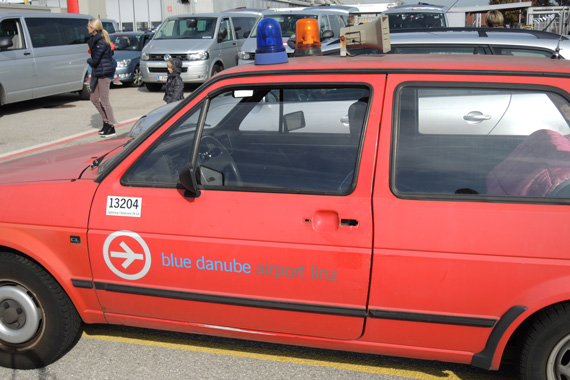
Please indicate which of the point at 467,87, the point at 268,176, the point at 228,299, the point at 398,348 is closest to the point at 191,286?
the point at 228,299

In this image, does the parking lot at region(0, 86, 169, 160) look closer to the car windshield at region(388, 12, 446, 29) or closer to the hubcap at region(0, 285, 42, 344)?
the car windshield at region(388, 12, 446, 29)

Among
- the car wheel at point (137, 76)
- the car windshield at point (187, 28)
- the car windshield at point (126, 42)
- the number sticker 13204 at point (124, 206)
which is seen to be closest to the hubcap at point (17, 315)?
the number sticker 13204 at point (124, 206)

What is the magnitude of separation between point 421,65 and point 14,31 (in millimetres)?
11283

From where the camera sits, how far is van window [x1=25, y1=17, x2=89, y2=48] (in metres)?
12.3

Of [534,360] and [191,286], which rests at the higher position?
[191,286]

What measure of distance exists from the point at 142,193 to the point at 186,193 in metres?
0.24

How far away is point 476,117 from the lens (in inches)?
112

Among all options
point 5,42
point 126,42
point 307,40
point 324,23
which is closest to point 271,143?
point 307,40

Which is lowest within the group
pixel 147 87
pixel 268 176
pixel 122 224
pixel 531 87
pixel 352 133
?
pixel 147 87

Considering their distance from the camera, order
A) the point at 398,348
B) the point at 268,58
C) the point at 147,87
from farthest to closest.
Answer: the point at 147,87 → the point at 268,58 → the point at 398,348

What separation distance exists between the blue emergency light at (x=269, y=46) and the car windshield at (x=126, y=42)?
15369 mm

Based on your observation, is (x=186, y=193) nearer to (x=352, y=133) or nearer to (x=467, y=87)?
(x=352, y=133)

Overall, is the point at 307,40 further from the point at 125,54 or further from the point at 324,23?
the point at 125,54

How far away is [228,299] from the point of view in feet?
9.53
